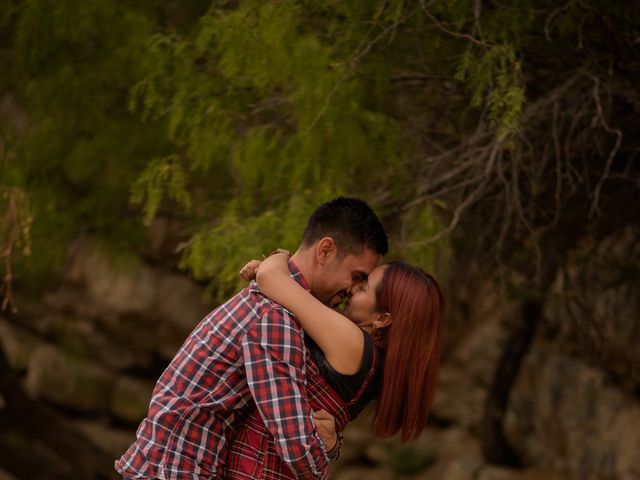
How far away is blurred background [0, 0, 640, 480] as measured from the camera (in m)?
4.76

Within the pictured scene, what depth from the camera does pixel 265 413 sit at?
99.9 inches

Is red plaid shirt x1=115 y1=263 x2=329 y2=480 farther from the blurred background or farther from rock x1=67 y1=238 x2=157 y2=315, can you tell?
rock x1=67 y1=238 x2=157 y2=315

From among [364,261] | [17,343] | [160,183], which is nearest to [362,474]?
[17,343]

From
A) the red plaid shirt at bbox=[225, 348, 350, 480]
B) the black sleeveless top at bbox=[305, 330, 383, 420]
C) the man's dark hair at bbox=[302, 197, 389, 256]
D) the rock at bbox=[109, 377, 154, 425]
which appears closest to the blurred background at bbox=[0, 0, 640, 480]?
the rock at bbox=[109, 377, 154, 425]

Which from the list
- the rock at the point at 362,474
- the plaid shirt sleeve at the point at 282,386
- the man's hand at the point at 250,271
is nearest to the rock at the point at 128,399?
the rock at the point at 362,474

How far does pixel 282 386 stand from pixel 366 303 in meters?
0.44

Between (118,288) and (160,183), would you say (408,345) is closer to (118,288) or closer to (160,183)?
(160,183)

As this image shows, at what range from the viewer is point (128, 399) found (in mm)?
10641

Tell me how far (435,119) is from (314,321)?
10.6ft

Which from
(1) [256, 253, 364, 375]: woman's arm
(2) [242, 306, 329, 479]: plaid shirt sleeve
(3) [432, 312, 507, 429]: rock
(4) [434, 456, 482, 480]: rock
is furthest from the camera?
(3) [432, 312, 507, 429]: rock

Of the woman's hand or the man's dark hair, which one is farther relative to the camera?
the man's dark hair

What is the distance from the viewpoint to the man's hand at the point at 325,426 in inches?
106

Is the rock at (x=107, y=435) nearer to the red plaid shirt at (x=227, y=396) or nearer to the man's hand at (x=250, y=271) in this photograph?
the man's hand at (x=250, y=271)

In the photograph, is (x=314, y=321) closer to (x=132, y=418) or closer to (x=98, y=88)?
(x=98, y=88)
